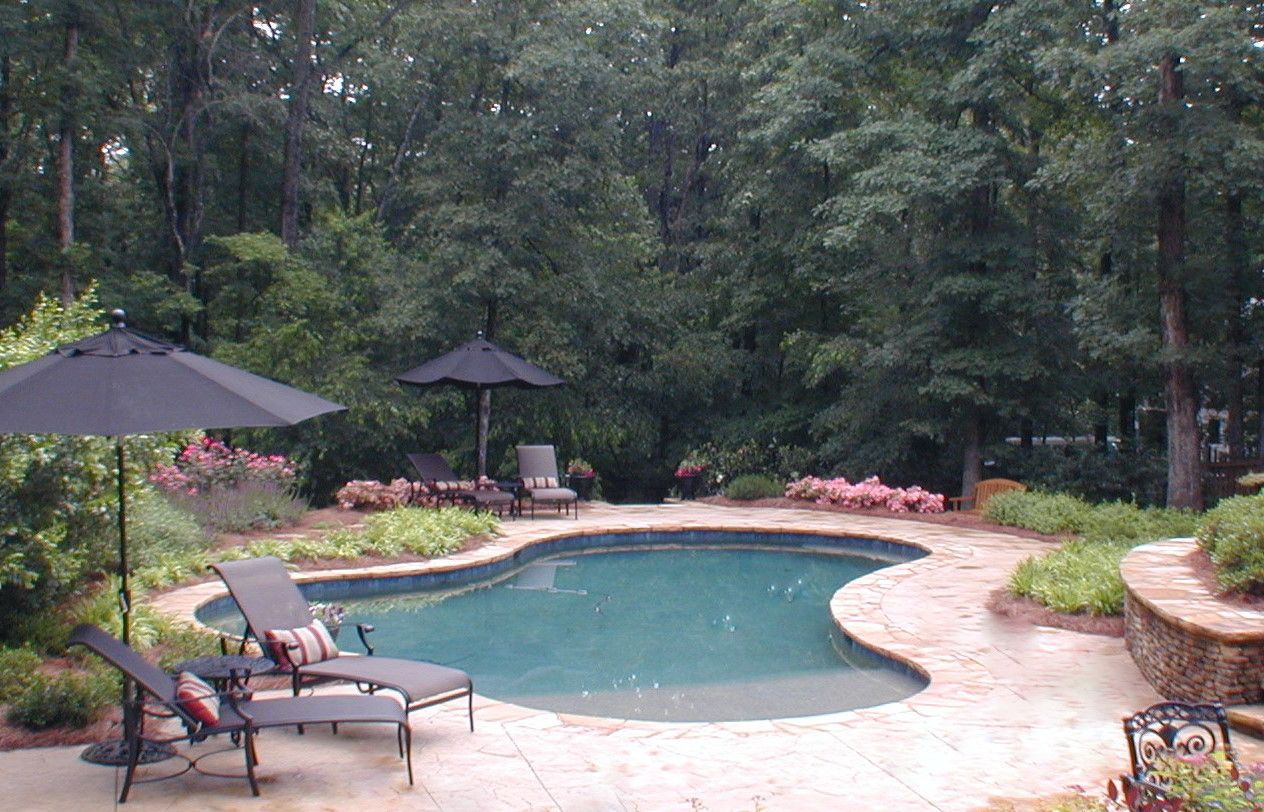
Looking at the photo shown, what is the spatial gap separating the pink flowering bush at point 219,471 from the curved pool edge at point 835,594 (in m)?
2.77

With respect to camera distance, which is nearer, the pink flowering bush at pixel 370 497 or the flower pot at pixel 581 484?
the pink flowering bush at pixel 370 497

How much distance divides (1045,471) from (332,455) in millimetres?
10595

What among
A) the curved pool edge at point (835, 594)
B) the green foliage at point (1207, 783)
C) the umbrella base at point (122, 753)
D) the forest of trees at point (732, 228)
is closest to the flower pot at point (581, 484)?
the curved pool edge at point (835, 594)

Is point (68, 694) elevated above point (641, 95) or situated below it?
below

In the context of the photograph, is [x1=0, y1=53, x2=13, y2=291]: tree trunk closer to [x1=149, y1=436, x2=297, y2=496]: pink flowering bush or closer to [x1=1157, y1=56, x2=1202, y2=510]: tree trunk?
[x1=149, y1=436, x2=297, y2=496]: pink flowering bush

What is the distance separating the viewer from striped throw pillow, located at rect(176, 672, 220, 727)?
452 cm

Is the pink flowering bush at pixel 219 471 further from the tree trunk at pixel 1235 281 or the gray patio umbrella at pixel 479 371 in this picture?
the tree trunk at pixel 1235 281

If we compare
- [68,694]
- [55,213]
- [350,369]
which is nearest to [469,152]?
[350,369]

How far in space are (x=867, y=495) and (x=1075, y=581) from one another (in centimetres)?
675

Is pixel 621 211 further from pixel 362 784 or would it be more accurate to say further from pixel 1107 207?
pixel 362 784

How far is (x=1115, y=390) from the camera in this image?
16562 mm

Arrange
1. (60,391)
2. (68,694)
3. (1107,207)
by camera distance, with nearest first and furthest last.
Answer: (60,391), (68,694), (1107,207)

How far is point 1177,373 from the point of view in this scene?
13.5 metres

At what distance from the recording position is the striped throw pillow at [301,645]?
5.60 m
